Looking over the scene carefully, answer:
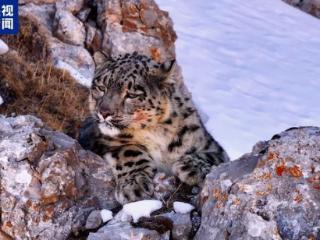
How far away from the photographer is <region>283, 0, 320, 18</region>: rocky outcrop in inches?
1399

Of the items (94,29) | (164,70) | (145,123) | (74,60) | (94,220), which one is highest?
(164,70)

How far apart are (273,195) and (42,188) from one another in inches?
84.5

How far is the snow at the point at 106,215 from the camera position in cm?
644

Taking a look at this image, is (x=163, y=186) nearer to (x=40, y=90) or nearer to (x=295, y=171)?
(x=295, y=171)

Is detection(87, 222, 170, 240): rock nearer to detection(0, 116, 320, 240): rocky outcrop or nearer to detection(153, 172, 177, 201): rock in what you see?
detection(0, 116, 320, 240): rocky outcrop

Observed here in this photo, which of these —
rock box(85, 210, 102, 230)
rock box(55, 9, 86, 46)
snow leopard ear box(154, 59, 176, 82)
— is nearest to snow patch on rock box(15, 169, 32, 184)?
rock box(85, 210, 102, 230)

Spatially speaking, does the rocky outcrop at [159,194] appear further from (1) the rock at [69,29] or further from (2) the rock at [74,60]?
(1) the rock at [69,29]

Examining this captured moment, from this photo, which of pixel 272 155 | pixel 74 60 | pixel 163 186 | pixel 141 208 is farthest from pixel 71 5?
pixel 272 155

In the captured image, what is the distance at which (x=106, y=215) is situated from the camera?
6477mm

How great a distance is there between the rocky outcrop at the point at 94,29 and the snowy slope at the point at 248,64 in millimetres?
3009

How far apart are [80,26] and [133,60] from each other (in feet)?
37.9

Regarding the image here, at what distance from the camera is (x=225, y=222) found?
5605mm

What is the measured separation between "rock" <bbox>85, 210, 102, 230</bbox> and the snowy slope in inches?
454

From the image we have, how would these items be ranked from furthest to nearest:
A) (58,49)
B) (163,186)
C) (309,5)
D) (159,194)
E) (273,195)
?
(309,5)
(58,49)
(163,186)
(159,194)
(273,195)
